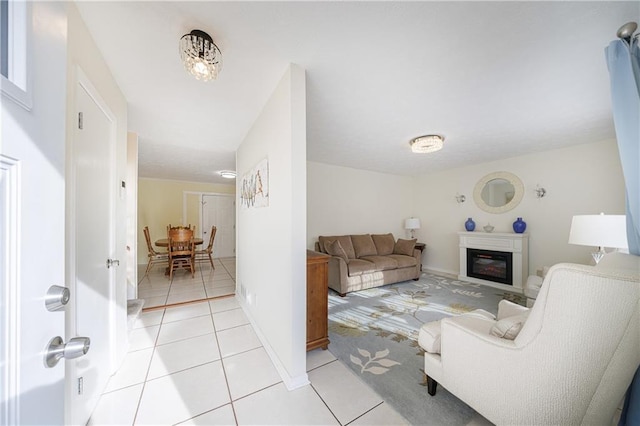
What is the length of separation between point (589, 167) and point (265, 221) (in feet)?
15.9

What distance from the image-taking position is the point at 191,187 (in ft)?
20.3

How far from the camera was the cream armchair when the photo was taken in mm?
747

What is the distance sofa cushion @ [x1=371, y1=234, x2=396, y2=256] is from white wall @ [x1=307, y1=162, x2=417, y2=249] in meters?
0.37

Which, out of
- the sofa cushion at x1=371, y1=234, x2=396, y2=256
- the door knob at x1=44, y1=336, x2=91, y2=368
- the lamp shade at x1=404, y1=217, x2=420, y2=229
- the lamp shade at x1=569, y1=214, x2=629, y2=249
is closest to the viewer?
the door knob at x1=44, y1=336, x2=91, y2=368

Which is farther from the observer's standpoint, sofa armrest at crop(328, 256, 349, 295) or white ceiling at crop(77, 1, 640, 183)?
sofa armrest at crop(328, 256, 349, 295)

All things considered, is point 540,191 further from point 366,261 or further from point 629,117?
point 629,117

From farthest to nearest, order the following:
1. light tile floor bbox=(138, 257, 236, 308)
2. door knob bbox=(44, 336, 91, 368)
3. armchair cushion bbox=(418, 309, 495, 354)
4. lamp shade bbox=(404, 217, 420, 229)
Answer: lamp shade bbox=(404, 217, 420, 229) → light tile floor bbox=(138, 257, 236, 308) → armchair cushion bbox=(418, 309, 495, 354) → door knob bbox=(44, 336, 91, 368)

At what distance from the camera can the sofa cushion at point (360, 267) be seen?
3506 mm

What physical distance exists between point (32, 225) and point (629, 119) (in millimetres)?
2377

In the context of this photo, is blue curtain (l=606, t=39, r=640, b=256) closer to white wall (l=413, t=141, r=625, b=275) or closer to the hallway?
the hallway

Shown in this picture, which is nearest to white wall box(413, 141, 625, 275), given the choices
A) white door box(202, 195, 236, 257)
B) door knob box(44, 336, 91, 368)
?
door knob box(44, 336, 91, 368)

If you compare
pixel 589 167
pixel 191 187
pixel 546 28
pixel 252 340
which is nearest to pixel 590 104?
pixel 546 28

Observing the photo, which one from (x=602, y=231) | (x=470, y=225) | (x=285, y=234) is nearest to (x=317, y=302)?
(x=285, y=234)

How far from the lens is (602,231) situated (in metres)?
1.73
